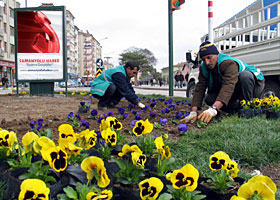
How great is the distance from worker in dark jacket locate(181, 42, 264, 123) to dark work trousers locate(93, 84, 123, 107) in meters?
1.94

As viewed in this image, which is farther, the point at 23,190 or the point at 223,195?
the point at 223,195

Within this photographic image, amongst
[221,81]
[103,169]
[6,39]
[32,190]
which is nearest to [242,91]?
[221,81]

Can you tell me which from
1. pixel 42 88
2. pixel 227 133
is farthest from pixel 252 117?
pixel 42 88

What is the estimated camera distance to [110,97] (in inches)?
229

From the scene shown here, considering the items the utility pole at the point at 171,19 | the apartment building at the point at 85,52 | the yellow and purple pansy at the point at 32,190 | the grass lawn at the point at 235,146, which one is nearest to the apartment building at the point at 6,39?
the utility pole at the point at 171,19

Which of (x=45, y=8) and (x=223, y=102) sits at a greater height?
(x=45, y=8)

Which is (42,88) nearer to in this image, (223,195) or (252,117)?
(252,117)

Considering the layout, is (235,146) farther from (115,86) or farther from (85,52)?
(85,52)

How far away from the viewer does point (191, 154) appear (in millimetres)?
2471

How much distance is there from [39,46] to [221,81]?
9397 mm

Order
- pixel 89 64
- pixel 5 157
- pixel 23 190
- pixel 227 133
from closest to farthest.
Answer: pixel 23 190, pixel 5 157, pixel 227 133, pixel 89 64

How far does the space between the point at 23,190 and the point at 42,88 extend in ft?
37.4

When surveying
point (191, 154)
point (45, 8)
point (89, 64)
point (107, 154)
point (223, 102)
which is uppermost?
point (89, 64)

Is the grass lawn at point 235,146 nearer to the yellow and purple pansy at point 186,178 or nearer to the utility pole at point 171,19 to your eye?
the yellow and purple pansy at point 186,178
